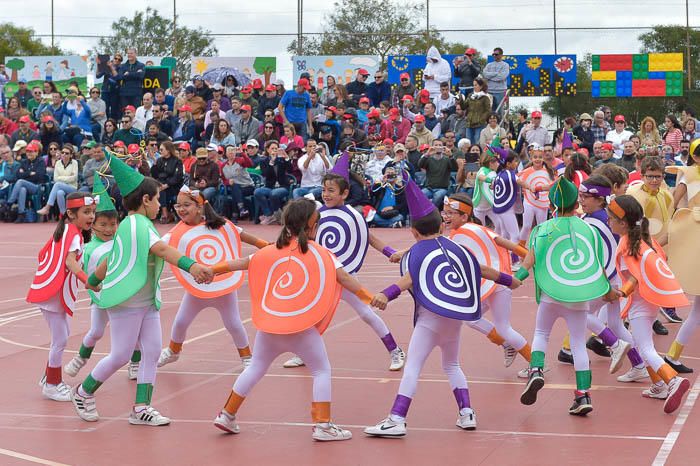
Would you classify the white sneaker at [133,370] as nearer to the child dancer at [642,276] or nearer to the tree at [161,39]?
the child dancer at [642,276]

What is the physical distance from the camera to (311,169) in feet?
76.7

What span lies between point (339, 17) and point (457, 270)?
115 feet

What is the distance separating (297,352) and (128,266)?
1.39 m

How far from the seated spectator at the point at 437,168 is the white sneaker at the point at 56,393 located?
14342 millimetres

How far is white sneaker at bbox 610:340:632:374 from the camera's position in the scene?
9.41 m

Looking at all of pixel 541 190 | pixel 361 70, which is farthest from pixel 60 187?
pixel 541 190

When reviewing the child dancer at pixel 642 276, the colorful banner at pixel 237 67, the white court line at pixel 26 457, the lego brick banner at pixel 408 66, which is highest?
the colorful banner at pixel 237 67

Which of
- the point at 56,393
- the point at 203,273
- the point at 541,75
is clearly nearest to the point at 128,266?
the point at 203,273

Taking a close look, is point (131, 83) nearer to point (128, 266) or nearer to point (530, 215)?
point (530, 215)

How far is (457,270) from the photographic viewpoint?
7797 mm

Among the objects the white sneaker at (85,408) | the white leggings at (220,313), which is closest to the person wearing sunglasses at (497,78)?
the white leggings at (220,313)

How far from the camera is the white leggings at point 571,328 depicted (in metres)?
8.26

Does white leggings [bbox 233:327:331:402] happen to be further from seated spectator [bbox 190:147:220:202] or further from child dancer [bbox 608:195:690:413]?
seated spectator [bbox 190:147:220:202]

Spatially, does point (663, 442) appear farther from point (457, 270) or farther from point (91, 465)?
point (91, 465)
